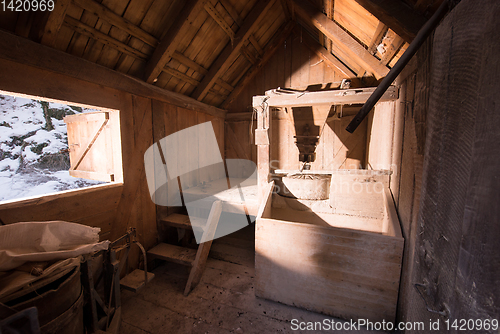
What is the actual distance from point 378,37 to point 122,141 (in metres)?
3.66

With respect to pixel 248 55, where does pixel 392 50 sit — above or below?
below

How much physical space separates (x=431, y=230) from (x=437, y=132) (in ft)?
1.59

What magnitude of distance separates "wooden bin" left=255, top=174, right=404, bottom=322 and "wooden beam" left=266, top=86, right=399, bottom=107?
1211 mm

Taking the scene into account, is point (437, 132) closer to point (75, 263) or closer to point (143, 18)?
point (75, 263)

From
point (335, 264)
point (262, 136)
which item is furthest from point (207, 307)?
point (262, 136)

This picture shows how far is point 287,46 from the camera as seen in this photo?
16.5ft

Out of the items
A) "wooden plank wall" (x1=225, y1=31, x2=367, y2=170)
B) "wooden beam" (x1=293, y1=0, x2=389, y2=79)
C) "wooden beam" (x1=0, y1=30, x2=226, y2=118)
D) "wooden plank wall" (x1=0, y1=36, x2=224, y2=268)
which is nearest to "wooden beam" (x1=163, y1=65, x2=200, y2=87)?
"wooden beam" (x1=0, y1=30, x2=226, y2=118)

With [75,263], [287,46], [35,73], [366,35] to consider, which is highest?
Result: [287,46]

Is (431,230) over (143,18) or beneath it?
beneath

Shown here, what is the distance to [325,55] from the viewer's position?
4.64 metres

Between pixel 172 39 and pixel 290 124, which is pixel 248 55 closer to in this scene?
pixel 290 124

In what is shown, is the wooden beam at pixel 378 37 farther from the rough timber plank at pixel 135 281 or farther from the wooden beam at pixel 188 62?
the rough timber plank at pixel 135 281

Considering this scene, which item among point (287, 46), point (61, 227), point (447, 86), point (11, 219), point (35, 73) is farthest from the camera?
point (287, 46)

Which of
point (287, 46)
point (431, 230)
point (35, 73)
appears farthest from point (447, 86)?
point (287, 46)
